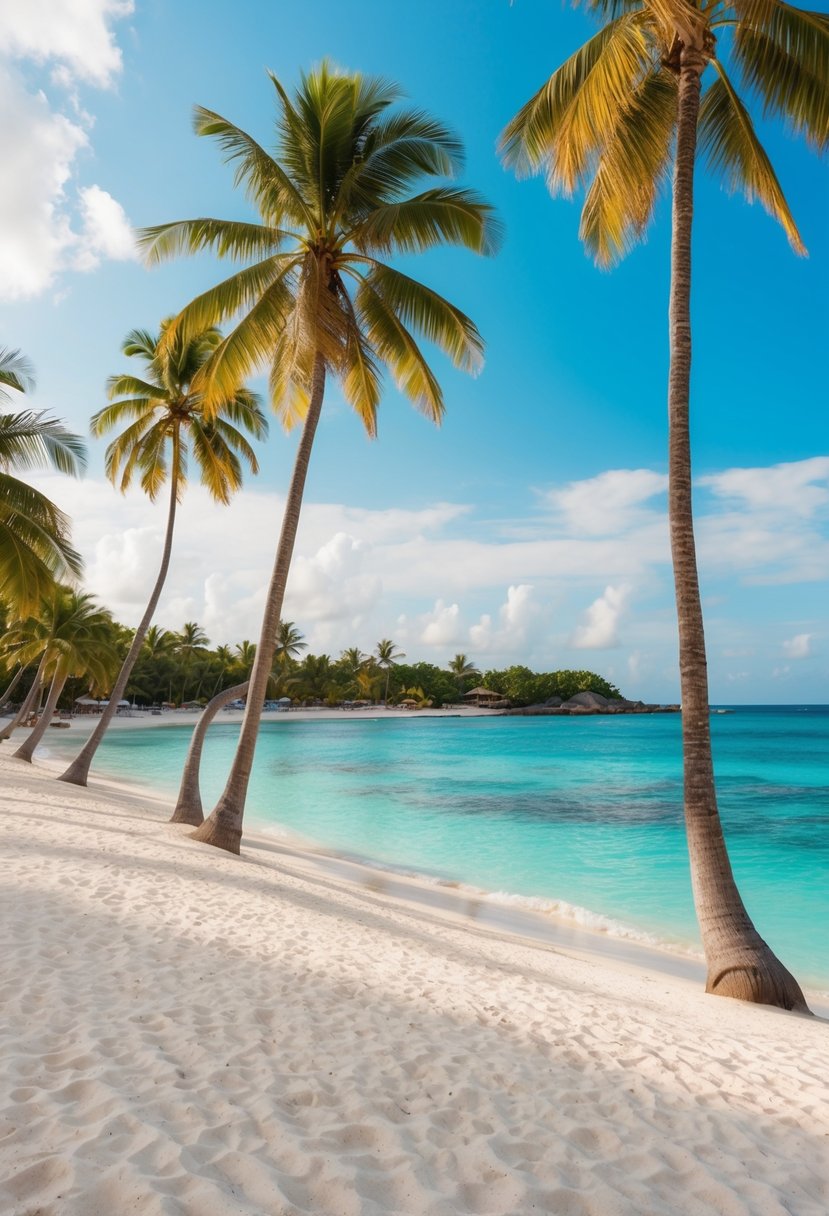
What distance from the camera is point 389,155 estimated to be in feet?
33.4

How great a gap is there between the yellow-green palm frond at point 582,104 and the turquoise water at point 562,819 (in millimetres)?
10277

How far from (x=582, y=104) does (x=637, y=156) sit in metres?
1.08

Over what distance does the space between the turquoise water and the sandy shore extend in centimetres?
551

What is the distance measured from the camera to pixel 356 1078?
323cm

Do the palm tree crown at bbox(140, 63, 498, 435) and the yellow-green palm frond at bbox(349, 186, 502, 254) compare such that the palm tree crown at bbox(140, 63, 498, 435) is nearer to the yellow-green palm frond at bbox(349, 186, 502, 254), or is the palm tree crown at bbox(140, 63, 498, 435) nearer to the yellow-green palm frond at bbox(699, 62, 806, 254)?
the yellow-green palm frond at bbox(349, 186, 502, 254)

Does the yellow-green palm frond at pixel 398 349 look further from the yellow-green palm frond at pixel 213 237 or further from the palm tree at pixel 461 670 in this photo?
the palm tree at pixel 461 670

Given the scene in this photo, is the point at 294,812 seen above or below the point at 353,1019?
below

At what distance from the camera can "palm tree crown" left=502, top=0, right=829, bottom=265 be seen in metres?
6.94

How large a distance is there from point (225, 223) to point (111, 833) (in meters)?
9.17

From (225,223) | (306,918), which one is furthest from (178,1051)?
(225,223)

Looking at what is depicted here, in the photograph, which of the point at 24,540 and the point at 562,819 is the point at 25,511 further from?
the point at 562,819

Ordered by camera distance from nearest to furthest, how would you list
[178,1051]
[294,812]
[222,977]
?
[178,1051] < [222,977] < [294,812]

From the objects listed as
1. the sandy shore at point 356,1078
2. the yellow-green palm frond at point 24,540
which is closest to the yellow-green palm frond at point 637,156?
the sandy shore at point 356,1078

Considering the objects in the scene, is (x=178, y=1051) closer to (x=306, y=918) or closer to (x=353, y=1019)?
(x=353, y=1019)
